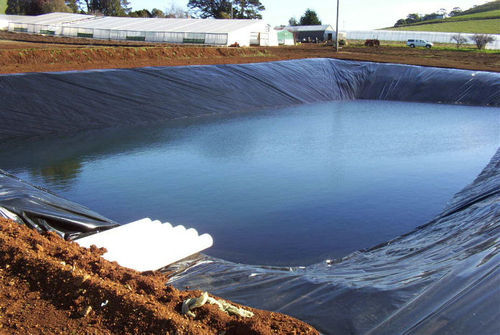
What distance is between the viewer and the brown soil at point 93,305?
1981 millimetres

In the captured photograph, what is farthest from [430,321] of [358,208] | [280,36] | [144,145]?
[280,36]

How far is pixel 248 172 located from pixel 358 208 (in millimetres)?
1981

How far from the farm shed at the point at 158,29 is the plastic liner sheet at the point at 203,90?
1310 cm

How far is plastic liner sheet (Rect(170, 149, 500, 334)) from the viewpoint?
1980 millimetres

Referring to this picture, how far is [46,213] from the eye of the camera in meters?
3.77

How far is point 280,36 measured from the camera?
111 ft

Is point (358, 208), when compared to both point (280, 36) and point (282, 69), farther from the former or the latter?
point (280, 36)

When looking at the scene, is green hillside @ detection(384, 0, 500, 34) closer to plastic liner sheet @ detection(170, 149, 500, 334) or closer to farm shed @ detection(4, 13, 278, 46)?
farm shed @ detection(4, 13, 278, 46)

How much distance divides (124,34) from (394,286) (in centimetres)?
3043

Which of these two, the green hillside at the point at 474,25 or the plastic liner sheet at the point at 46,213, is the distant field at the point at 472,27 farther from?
the plastic liner sheet at the point at 46,213

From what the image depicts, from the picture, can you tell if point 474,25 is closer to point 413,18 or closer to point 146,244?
point 413,18

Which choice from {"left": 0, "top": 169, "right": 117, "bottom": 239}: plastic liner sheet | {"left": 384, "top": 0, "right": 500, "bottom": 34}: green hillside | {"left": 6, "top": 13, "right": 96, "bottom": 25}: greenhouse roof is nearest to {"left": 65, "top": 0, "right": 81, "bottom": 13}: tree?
{"left": 6, "top": 13, "right": 96, "bottom": 25}: greenhouse roof

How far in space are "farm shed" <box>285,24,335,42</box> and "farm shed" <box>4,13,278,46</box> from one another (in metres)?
11.2

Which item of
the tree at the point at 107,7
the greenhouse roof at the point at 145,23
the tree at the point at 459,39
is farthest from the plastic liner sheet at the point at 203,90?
the tree at the point at 107,7
